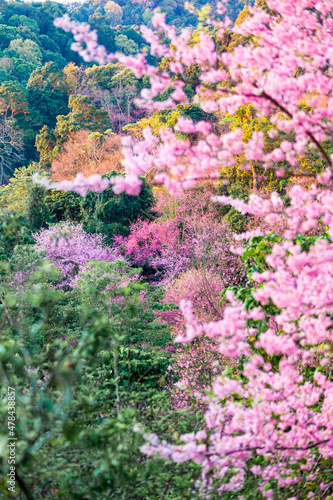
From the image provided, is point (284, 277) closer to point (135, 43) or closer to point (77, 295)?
point (77, 295)

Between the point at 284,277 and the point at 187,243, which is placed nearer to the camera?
the point at 284,277

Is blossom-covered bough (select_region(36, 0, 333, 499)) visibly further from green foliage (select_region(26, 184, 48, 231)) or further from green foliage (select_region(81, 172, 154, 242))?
green foliage (select_region(26, 184, 48, 231))

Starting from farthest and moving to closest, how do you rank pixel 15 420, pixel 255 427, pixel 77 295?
pixel 77 295, pixel 255 427, pixel 15 420

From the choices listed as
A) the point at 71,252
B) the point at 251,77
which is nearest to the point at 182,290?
the point at 71,252

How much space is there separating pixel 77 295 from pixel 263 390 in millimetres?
7430

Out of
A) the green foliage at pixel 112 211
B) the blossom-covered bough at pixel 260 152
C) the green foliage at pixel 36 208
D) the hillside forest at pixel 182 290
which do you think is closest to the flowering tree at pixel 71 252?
the hillside forest at pixel 182 290

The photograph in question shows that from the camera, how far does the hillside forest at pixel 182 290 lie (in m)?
1.70

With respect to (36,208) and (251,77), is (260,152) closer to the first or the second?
(251,77)

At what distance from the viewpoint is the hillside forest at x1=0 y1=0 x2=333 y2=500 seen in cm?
170

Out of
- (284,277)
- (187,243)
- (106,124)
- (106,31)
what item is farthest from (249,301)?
(106,31)

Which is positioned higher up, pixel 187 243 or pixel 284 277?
pixel 284 277

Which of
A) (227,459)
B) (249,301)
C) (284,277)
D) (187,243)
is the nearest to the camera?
(227,459)

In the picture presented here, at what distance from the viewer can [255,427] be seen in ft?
6.19

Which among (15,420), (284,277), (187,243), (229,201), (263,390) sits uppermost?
(229,201)
